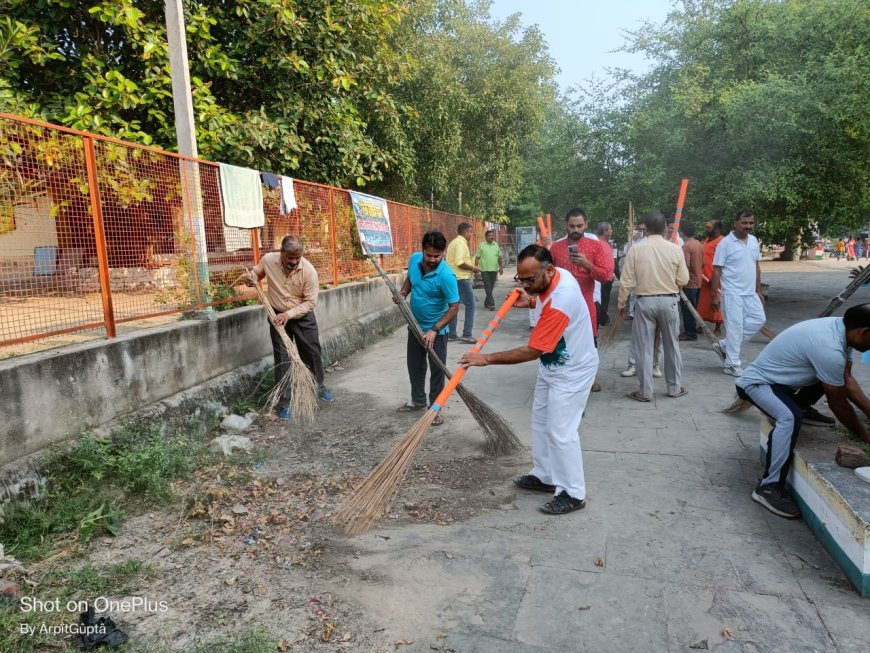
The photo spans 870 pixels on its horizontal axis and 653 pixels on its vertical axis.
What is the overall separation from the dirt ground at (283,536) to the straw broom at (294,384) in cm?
26

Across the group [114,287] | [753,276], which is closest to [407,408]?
[114,287]

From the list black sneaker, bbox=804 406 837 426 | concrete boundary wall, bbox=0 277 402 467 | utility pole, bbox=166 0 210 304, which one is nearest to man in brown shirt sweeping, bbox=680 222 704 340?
black sneaker, bbox=804 406 837 426

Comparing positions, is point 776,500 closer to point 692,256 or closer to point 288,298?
point 288,298

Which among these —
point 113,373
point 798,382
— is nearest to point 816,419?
point 798,382

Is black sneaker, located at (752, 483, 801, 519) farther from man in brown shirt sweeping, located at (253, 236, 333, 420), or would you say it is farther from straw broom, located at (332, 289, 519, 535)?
man in brown shirt sweeping, located at (253, 236, 333, 420)

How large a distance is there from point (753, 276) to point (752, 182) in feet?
11.8

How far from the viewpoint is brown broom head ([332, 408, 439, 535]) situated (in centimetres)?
333

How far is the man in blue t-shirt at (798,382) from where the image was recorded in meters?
3.27

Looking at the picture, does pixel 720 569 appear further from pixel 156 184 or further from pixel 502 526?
pixel 156 184

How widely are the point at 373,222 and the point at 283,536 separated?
23.2ft

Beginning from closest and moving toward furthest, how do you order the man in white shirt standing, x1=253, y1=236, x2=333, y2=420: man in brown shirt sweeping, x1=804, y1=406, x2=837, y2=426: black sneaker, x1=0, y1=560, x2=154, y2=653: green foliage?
x1=0, y1=560, x2=154, y2=653: green foliage
x1=804, y1=406, x2=837, y2=426: black sneaker
x1=253, y1=236, x2=333, y2=420: man in brown shirt sweeping
the man in white shirt standing

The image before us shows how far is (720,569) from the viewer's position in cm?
290

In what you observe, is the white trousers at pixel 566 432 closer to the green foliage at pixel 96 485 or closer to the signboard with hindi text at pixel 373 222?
the green foliage at pixel 96 485

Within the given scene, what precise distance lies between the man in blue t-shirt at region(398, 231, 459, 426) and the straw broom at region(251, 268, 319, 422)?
0.99 meters
